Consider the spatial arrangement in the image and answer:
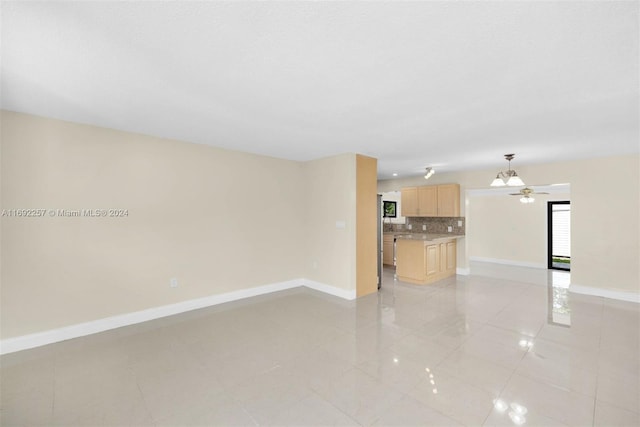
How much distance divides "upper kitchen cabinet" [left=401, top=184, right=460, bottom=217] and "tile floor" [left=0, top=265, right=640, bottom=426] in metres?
2.90

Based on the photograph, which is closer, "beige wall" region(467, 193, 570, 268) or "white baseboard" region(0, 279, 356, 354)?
"white baseboard" region(0, 279, 356, 354)

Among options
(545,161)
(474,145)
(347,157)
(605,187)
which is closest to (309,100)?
(347,157)

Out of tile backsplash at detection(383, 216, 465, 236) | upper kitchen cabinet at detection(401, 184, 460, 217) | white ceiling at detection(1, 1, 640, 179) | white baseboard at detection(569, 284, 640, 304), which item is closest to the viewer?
white ceiling at detection(1, 1, 640, 179)

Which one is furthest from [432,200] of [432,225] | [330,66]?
[330,66]

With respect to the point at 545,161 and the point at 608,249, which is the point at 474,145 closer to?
the point at 545,161

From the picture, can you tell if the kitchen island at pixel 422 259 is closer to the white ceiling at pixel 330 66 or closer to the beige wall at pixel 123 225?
the beige wall at pixel 123 225

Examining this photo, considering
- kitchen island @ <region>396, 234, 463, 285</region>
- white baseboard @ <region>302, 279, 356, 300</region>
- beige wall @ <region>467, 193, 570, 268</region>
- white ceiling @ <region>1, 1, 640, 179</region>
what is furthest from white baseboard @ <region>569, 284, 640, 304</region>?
white baseboard @ <region>302, 279, 356, 300</region>

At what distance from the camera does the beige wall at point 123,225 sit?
9.58 ft

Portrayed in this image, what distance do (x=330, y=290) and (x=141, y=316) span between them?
286cm

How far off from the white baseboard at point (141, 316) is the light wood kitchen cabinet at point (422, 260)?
181 cm

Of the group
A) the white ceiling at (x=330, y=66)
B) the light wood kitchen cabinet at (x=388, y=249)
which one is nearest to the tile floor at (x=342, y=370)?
the white ceiling at (x=330, y=66)

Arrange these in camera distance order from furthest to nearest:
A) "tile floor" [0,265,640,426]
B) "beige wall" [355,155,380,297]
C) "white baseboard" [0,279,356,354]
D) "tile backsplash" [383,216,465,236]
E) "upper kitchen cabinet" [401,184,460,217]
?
"tile backsplash" [383,216,465,236] → "upper kitchen cabinet" [401,184,460,217] → "beige wall" [355,155,380,297] → "white baseboard" [0,279,356,354] → "tile floor" [0,265,640,426]

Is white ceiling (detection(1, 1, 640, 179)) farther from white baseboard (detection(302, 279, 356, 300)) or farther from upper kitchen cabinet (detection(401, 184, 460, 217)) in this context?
upper kitchen cabinet (detection(401, 184, 460, 217))

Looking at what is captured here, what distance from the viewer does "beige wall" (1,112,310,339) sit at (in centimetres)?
292
